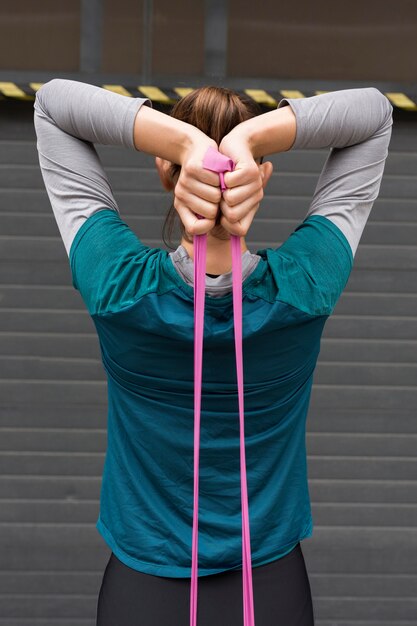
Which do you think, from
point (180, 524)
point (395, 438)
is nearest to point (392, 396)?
point (395, 438)

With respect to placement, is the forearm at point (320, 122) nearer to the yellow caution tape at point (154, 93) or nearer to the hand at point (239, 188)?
the hand at point (239, 188)

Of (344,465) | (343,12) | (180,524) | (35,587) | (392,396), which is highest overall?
(343,12)

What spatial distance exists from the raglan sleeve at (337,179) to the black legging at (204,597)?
22.3 inches

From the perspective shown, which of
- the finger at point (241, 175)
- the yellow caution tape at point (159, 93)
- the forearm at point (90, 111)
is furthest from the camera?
the yellow caution tape at point (159, 93)

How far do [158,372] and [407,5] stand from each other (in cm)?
286

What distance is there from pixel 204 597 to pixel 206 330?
0.57 m

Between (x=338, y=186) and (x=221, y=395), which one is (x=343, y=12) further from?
(x=221, y=395)

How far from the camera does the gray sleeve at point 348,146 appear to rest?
156 cm

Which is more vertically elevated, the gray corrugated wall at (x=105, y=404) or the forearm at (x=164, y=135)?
the forearm at (x=164, y=135)

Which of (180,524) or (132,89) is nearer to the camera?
(180,524)

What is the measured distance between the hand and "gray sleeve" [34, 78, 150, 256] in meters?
0.24

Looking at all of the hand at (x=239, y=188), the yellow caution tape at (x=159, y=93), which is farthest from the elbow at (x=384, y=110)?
the yellow caution tape at (x=159, y=93)

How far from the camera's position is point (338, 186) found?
1.64 meters

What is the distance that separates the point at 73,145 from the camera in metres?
1.61
